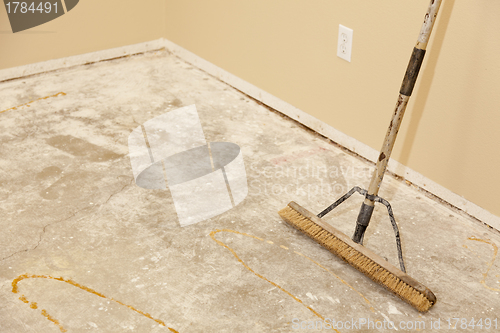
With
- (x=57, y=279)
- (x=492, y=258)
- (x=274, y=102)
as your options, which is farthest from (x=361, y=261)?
(x=274, y=102)

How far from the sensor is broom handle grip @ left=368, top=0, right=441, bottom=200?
145cm

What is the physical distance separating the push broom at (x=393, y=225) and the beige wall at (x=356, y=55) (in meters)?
0.37

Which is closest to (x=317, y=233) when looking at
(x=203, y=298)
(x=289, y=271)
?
(x=289, y=271)

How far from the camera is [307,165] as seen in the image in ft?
7.16

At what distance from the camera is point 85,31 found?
9.66ft

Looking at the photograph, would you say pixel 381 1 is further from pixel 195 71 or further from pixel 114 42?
pixel 114 42

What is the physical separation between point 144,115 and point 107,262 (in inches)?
41.2

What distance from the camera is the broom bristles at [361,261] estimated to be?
4.85 ft

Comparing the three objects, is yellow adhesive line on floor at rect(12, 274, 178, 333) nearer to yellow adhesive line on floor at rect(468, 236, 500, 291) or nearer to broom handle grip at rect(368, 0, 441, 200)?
broom handle grip at rect(368, 0, 441, 200)

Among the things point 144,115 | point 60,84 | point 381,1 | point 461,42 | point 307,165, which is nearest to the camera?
point 461,42

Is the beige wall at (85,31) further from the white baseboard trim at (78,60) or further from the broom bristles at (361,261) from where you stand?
the broom bristles at (361,261)

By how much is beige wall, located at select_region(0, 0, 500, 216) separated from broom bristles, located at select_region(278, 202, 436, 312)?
56cm

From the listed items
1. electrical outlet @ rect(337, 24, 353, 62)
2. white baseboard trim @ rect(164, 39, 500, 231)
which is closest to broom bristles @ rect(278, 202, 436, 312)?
white baseboard trim @ rect(164, 39, 500, 231)

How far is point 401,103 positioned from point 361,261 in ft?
1.65
